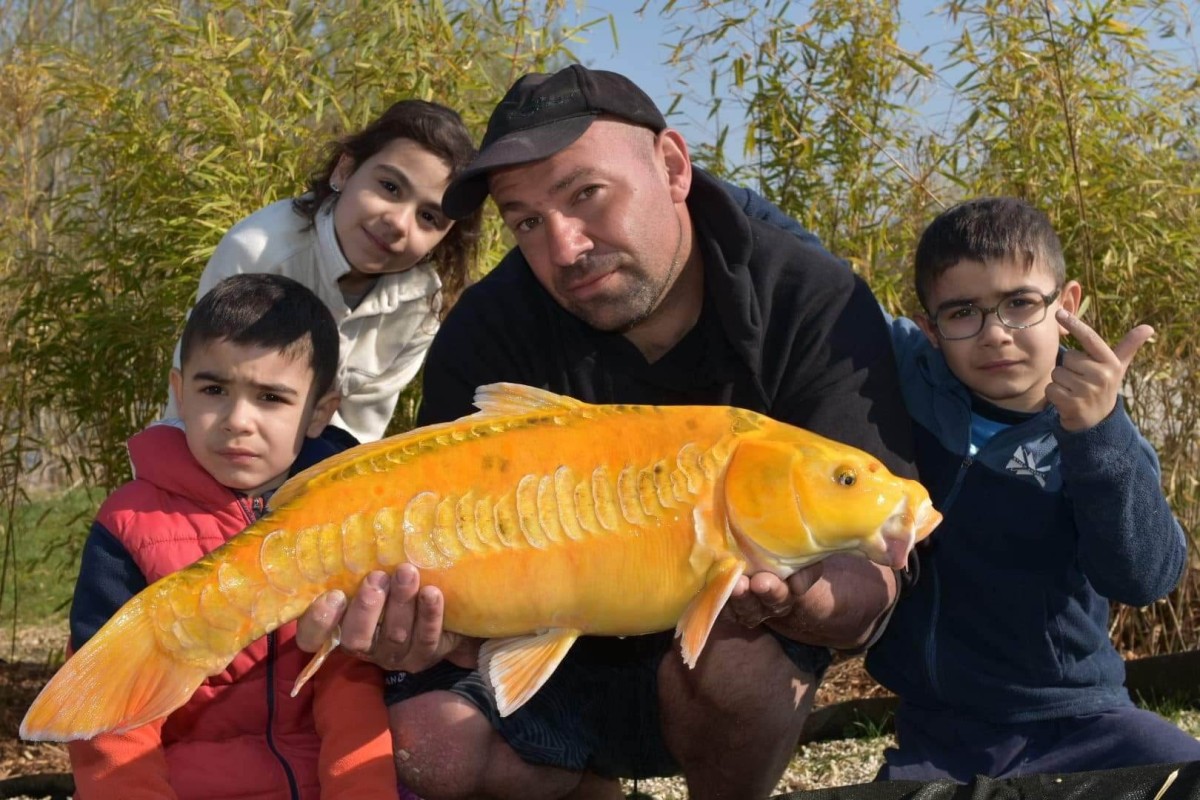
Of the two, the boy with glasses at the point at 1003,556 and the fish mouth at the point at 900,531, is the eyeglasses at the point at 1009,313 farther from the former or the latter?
the fish mouth at the point at 900,531

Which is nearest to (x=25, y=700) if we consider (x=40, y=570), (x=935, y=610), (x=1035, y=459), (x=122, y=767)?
(x=122, y=767)

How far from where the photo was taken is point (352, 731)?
224 cm

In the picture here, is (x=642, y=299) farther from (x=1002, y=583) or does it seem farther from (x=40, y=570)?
(x=40, y=570)

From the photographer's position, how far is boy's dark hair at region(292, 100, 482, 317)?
3.26m

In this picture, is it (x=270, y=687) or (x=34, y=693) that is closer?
(x=270, y=687)

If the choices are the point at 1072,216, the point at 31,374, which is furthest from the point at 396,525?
the point at 31,374

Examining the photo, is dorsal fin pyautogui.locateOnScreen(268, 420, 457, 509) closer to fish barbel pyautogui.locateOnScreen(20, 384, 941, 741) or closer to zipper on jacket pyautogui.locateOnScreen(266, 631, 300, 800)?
fish barbel pyautogui.locateOnScreen(20, 384, 941, 741)

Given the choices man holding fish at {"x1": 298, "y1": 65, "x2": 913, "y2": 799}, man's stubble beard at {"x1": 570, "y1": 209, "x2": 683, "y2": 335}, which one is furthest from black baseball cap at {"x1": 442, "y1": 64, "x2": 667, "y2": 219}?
man's stubble beard at {"x1": 570, "y1": 209, "x2": 683, "y2": 335}

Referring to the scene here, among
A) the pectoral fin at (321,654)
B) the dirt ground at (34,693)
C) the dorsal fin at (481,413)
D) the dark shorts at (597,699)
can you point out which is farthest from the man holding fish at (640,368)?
the dirt ground at (34,693)

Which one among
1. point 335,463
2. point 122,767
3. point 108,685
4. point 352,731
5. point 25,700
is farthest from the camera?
point 25,700

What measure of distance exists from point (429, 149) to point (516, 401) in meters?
1.45

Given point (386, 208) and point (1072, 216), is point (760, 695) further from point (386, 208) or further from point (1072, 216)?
point (1072, 216)

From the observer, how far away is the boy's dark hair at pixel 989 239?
2420 mm

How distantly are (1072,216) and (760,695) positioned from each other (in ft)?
6.93
